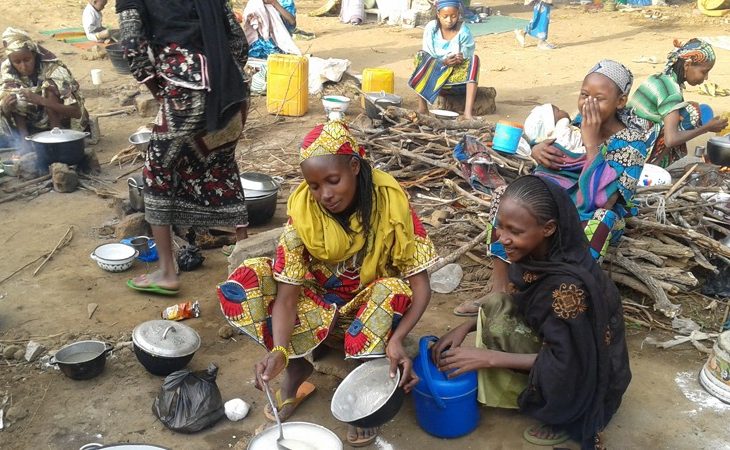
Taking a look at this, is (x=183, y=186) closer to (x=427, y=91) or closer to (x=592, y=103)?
(x=592, y=103)

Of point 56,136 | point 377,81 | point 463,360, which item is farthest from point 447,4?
point 463,360

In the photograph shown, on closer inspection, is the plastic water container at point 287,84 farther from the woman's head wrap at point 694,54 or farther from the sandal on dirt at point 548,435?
the sandal on dirt at point 548,435

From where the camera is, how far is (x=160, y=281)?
3.58m

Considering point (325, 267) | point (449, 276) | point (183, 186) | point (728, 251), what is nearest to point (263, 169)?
point (183, 186)

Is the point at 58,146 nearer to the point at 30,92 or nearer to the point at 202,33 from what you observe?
the point at 30,92

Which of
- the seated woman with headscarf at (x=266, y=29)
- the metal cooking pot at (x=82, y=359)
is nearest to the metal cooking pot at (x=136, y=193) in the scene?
the metal cooking pot at (x=82, y=359)

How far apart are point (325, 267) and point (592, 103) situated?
1524 mm

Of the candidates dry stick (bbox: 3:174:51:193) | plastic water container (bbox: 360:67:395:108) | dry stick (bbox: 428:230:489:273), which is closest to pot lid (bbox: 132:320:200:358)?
dry stick (bbox: 428:230:489:273)

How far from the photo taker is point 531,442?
8.14 ft

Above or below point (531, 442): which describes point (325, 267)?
above

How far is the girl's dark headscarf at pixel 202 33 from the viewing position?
3.22 metres

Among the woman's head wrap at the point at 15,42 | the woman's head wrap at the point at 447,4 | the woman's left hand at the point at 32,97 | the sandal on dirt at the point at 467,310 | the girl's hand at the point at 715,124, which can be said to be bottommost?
the sandal on dirt at the point at 467,310

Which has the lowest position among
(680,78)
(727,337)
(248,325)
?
(727,337)

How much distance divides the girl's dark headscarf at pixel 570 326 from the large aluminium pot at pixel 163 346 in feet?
4.68
